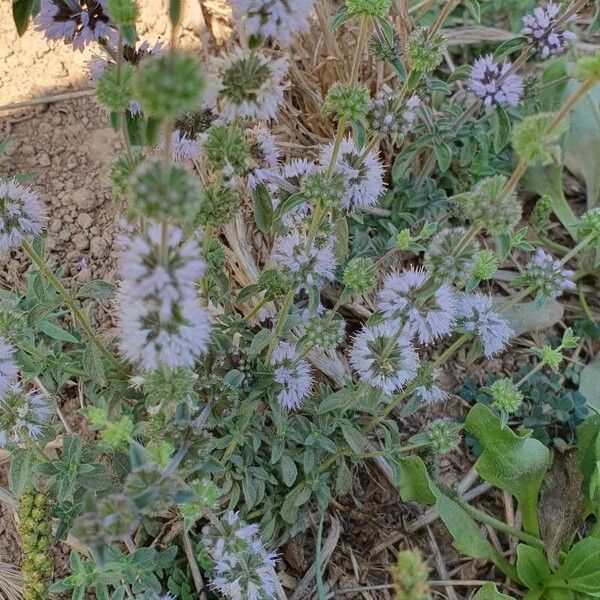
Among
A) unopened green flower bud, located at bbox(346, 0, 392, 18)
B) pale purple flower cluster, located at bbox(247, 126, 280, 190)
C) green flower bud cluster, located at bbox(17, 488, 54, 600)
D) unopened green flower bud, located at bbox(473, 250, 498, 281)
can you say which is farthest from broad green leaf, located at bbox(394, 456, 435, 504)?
unopened green flower bud, located at bbox(346, 0, 392, 18)

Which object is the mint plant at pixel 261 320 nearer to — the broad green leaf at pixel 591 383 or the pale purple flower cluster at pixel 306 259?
the pale purple flower cluster at pixel 306 259

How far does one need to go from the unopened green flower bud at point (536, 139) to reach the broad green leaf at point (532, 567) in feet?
5.75

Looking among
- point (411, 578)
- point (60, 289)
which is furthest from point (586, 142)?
point (411, 578)

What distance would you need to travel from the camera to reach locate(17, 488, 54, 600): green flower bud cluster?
2.12 metres

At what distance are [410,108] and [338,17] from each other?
38 centimetres

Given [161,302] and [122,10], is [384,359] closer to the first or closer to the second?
[161,302]

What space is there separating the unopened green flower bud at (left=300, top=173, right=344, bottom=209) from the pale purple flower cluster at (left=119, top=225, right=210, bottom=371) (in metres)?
0.52

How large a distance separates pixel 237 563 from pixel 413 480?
2.31 ft

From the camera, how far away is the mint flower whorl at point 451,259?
1.80 m

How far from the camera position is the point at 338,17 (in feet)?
7.48

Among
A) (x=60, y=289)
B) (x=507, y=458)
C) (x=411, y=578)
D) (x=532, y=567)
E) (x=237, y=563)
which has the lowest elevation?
(x=532, y=567)

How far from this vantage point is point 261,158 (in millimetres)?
2062

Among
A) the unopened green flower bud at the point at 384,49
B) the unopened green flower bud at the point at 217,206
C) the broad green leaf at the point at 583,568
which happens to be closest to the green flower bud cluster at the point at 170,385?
the unopened green flower bud at the point at 217,206

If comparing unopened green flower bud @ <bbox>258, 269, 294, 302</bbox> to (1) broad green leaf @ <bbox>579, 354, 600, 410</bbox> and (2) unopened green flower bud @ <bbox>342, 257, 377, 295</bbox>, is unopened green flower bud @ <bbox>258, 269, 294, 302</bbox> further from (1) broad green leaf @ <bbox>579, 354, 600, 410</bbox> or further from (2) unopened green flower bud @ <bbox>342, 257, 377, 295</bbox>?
(1) broad green leaf @ <bbox>579, 354, 600, 410</bbox>
